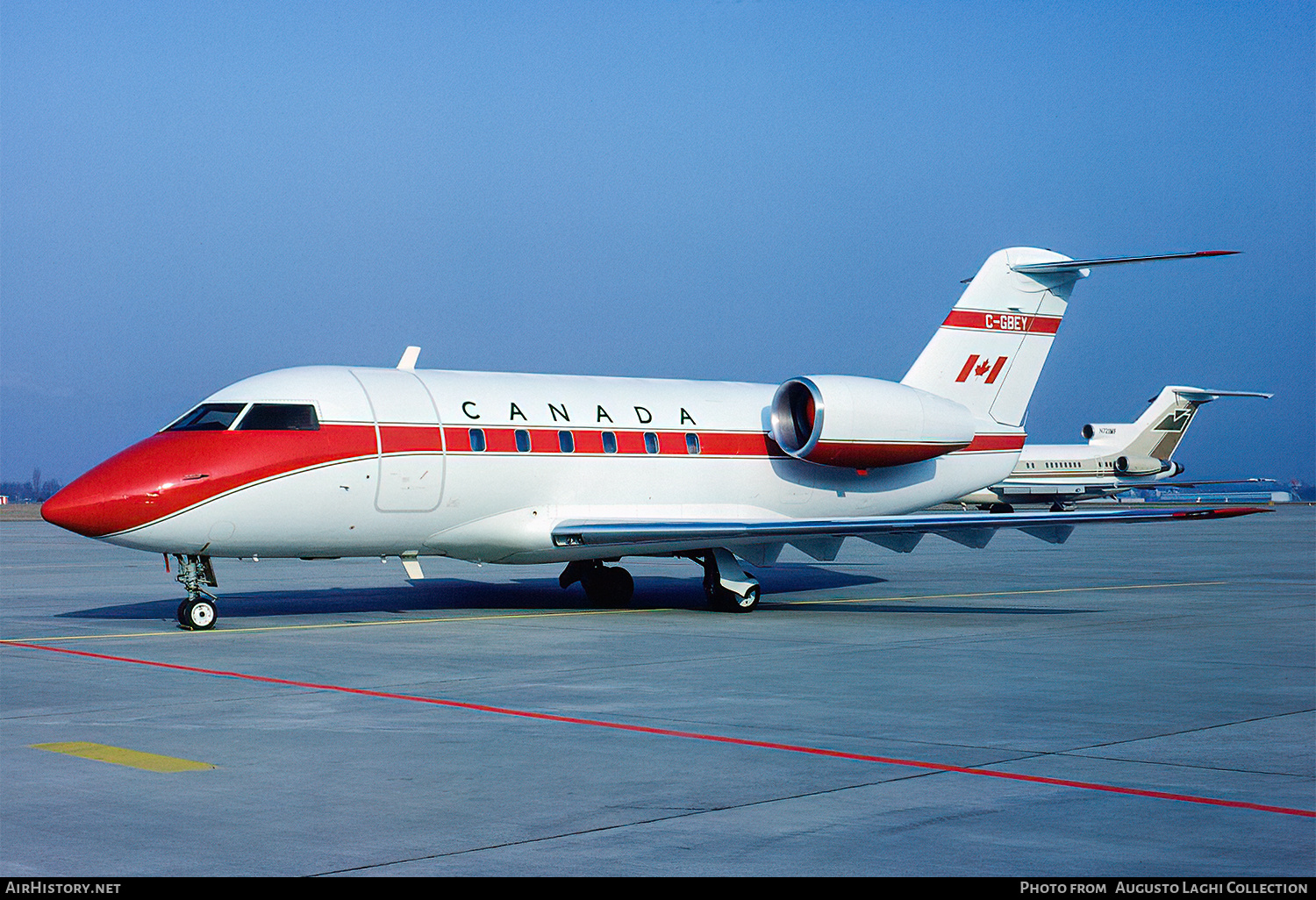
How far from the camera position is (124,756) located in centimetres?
827

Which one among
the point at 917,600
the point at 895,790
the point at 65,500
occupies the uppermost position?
the point at 65,500

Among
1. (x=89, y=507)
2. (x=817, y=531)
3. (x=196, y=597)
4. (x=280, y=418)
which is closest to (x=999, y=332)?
(x=817, y=531)

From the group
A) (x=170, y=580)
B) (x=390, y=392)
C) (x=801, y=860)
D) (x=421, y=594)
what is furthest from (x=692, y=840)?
(x=170, y=580)

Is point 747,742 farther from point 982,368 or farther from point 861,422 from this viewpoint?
point 982,368

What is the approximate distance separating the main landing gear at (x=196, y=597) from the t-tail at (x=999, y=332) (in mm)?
11611

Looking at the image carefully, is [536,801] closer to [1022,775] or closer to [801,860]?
[801,860]

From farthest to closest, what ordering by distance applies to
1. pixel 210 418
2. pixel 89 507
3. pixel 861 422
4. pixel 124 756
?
1. pixel 861 422
2. pixel 210 418
3. pixel 89 507
4. pixel 124 756

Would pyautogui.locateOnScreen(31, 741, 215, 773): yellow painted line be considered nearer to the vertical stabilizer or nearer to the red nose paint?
the red nose paint

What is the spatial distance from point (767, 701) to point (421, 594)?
12.2m

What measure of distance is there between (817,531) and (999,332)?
22.3 feet

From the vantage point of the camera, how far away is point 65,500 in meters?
15.1

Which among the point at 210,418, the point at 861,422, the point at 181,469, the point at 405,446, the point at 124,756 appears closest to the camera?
the point at 124,756

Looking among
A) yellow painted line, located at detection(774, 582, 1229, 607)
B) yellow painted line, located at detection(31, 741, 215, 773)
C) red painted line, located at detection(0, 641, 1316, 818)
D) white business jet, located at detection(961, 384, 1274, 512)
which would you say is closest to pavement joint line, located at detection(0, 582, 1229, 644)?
yellow painted line, located at detection(774, 582, 1229, 607)
